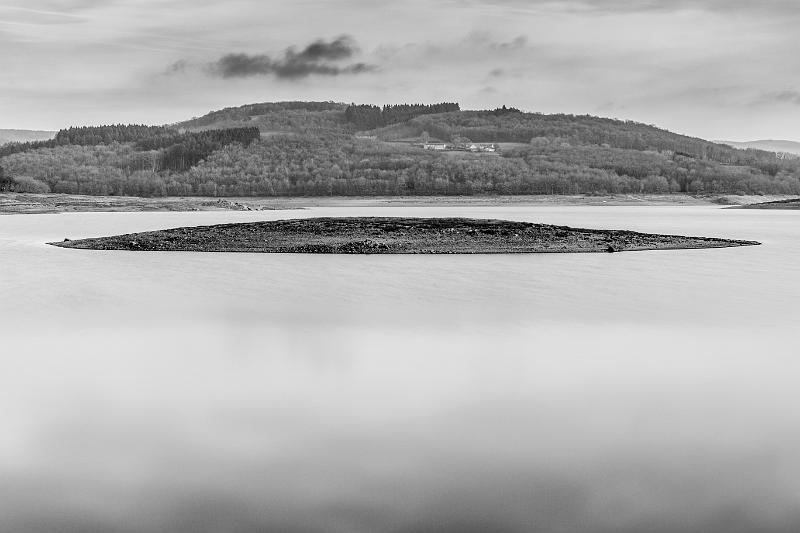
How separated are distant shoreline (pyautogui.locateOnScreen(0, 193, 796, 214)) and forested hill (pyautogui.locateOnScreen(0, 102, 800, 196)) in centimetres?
949

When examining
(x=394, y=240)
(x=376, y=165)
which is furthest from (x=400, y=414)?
(x=376, y=165)

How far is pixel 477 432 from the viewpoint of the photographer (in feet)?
26.5

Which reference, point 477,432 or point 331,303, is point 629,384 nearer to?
point 477,432

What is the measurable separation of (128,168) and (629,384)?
521ft

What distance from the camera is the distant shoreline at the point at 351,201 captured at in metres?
87.4

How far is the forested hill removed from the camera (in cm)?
14025

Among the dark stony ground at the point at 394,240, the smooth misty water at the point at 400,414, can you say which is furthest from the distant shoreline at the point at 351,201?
the smooth misty water at the point at 400,414

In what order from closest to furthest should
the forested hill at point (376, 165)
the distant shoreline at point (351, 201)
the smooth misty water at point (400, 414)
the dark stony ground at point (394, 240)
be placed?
1. the smooth misty water at point (400, 414)
2. the dark stony ground at point (394, 240)
3. the distant shoreline at point (351, 201)
4. the forested hill at point (376, 165)

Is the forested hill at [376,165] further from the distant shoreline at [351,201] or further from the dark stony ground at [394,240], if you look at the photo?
the dark stony ground at [394,240]

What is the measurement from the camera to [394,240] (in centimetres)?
3344

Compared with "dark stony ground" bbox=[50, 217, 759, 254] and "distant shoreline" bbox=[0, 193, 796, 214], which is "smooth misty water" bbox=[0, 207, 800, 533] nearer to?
"dark stony ground" bbox=[50, 217, 759, 254]

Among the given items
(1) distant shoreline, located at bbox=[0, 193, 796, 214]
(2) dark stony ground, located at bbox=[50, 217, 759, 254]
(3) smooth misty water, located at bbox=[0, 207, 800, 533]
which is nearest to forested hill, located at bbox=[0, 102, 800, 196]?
(1) distant shoreline, located at bbox=[0, 193, 796, 214]

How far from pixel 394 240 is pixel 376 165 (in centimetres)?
12526

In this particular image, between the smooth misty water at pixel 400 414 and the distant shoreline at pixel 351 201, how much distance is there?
7189 centimetres
